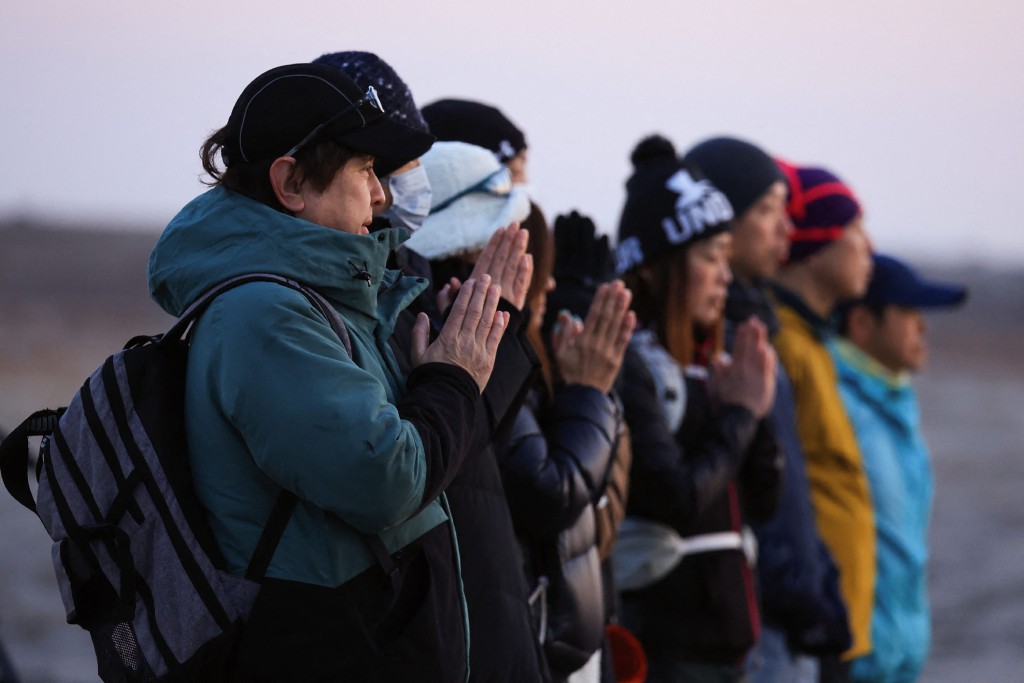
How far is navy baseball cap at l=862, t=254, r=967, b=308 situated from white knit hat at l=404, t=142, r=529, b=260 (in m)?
3.13

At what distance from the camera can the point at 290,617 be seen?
2.21 meters

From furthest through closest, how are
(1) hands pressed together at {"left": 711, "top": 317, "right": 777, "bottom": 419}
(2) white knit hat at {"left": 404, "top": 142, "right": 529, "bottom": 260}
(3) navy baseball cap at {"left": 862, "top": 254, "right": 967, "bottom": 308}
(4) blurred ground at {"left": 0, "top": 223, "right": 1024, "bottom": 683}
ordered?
(4) blurred ground at {"left": 0, "top": 223, "right": 1024, "bottom": 683} → (3) navy baseball cap at {"left": 862, "top": 254, "right": 967, "bottom": 308} → (1) hands pressed together at {"left": 711, "top": 317, "right": 777, "bottom": 419} → (2) white knit hat at {"left": 404, "top": 142, "right": 529, "bottom": 260}

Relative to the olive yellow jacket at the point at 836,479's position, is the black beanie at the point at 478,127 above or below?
above

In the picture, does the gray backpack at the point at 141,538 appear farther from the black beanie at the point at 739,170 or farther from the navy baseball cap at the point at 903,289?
the navy baseball cap at the point at 903,289

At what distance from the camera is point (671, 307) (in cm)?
442

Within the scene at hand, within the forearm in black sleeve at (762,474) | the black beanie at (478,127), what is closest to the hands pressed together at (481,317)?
the black beanie at (478,127)

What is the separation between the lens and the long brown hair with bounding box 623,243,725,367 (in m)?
4.36

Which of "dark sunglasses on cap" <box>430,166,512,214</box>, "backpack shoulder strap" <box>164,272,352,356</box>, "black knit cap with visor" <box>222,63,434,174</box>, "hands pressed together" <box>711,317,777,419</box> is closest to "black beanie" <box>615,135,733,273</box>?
"hands pressed together" <box>711,317,777,419</box>

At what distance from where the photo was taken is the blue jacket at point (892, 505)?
5.29 metres

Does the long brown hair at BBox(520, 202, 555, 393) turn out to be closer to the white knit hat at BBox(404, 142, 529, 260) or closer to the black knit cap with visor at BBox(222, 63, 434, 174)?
the white knit hat at BBox(404, 142, 529, 260)

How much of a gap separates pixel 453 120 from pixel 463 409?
1.64m

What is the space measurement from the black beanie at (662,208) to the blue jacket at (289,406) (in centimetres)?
216

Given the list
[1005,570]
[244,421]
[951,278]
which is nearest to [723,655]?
[244,421]

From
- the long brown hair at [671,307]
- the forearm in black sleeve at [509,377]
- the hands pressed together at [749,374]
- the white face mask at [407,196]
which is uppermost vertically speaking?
the white face mask at [407,196]
